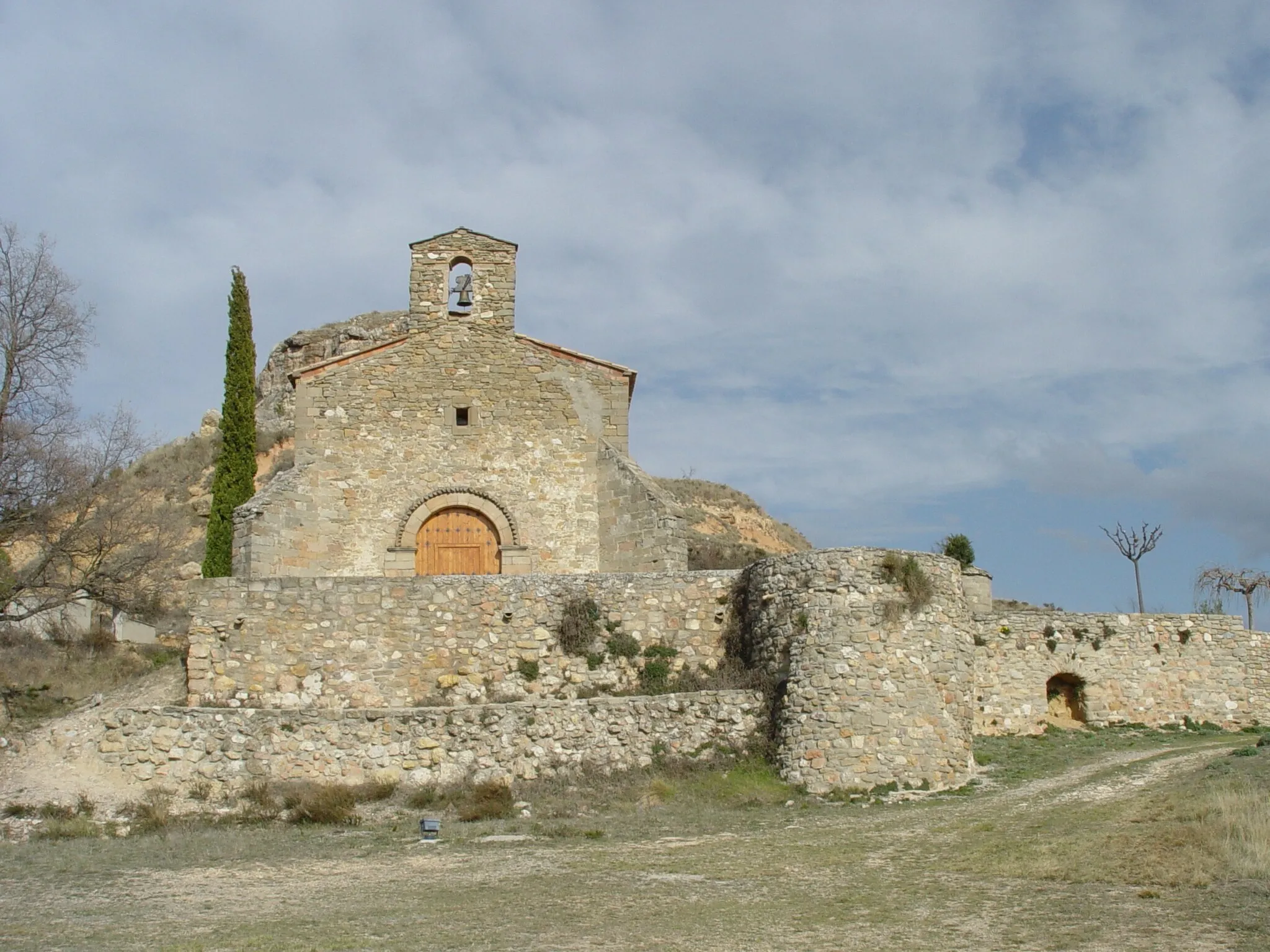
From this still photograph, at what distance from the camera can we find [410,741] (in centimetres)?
1627

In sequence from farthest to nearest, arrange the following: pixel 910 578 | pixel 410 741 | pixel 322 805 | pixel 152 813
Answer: pixel 910 578 → pixel 410 741 → pixel 152 813 → pixel 322 805

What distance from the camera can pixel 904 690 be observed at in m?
16.2

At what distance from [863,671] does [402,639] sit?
254 inches

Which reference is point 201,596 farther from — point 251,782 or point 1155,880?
point 1155,880

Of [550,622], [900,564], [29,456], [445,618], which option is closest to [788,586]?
[900,564]

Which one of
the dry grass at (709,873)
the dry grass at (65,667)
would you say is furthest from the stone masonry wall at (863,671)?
the dry grass at (65,667)

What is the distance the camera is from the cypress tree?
940 inches

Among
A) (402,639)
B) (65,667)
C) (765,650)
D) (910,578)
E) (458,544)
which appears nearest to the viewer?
(910,578)

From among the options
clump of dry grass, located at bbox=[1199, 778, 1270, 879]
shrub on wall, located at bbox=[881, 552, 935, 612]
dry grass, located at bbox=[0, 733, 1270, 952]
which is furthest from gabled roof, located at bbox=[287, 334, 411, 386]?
clump of dry grass, located at bbox=[1199, 778, 1270, 879]

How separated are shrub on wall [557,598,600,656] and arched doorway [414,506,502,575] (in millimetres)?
3985

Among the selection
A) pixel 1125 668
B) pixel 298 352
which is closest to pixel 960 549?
pixel 1125 668

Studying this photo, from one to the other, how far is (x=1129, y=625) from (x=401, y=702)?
38.0 feet

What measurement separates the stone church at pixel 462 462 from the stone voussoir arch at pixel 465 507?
0.03m

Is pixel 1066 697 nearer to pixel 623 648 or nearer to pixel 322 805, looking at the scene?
pixel 623 648
